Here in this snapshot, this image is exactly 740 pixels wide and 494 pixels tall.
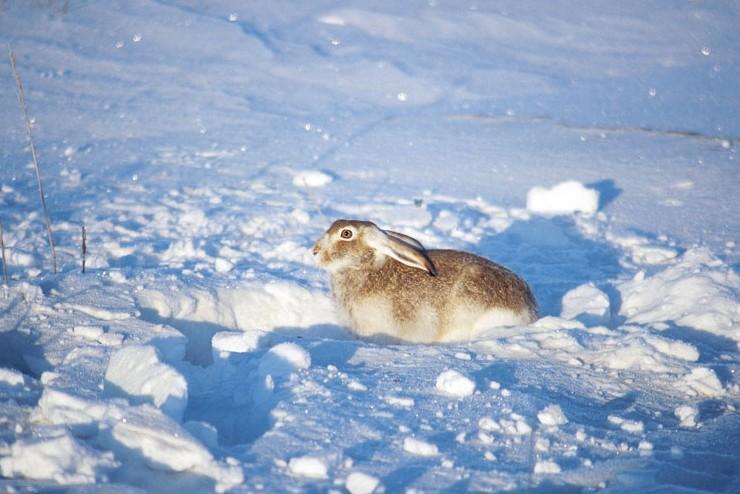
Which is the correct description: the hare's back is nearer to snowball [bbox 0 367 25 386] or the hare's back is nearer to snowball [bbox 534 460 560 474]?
snowball [bbox 534 460 560 474]

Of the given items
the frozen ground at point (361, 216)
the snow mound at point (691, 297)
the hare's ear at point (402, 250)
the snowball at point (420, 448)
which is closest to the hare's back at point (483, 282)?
the hare's ear at point (402, 250)

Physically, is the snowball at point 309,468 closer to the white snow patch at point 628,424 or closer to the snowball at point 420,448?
the snowball at point 420,448

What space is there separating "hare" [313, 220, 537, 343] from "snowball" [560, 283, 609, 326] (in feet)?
1.11

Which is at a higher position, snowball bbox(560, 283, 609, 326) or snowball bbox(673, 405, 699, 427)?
snowball bbox(673, 405, 699, 427)

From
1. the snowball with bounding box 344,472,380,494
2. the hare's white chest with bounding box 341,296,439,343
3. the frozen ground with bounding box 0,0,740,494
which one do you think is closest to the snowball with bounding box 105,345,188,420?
the frozen ground with bounding box 0,0,740,494

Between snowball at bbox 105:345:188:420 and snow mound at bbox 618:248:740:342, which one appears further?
snow mound at bbox 618:248:740:342

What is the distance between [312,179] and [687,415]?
4876 millimetres

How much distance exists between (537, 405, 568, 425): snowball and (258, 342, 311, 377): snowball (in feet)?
3.94

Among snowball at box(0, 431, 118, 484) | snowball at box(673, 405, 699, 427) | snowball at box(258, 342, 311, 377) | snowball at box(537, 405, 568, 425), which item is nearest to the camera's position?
snowball at box(0, 431, 118, 484)

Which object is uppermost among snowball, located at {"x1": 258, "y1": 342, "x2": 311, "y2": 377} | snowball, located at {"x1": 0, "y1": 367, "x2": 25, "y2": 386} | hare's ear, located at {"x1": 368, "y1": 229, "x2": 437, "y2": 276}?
hare's ear, located at {"x1": 368, "y1": 229, "x2": 437, "y2": 276}

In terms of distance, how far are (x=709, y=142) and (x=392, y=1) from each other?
23.1ft

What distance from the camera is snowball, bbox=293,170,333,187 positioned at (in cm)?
734

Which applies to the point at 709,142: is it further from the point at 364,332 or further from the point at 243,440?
the point at 243,440

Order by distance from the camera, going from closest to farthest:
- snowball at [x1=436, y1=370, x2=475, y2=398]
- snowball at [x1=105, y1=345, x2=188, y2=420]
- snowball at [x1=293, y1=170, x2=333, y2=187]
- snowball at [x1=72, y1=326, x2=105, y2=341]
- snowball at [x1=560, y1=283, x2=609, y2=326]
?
snowball at [x1=105, y1=345, x2=188, y2=420]
snowball at [x1=436, y1=370, x2=475, y2=398]
snowball at [x1=72, y1=326, x2=105, y2=341]
snowball at [x1=560, y1=283, x2=609, y2=326]
snowball at [x1=293, y1=170, x2=333, y2=187]
